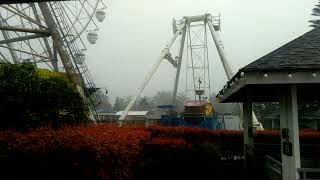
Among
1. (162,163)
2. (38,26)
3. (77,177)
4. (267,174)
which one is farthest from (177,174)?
(38,26)

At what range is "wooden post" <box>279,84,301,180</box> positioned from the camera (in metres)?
7.00

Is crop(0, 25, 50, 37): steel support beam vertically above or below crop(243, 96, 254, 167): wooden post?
above

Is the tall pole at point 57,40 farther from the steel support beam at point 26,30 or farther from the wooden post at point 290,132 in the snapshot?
the wooden post at point 290,132

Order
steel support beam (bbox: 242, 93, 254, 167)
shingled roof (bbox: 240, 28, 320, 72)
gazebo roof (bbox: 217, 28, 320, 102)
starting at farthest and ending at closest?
steel support beam (bbox: 242, 93, 254, 167) < shingled roof (bbox: 240, 28, 320, 72) < gazebo roof (bbox: 217, 28, 320, 102)

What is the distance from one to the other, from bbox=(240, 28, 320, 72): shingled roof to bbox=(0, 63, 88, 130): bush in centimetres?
411

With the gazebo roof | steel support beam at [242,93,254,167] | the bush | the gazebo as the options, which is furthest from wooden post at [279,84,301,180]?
the bush

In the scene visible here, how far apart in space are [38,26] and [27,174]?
1412 cm

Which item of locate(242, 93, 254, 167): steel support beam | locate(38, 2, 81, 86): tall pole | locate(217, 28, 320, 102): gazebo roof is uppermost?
locate(38, 2, 81, 86): tall pole

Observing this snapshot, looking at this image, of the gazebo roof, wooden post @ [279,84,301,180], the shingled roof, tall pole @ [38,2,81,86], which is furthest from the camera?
tall pole @ [38,2,81,86]

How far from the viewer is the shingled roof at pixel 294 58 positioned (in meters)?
6.71

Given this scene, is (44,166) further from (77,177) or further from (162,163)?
(162,163)

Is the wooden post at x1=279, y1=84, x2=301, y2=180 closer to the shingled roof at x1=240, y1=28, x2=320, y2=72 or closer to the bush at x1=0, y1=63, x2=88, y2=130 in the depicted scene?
the shingled roof at x1=240, y1=28, x2=320, y2=72

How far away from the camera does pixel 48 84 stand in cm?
903

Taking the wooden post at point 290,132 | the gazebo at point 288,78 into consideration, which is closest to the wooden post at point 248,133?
the gazebo at point 288,78
